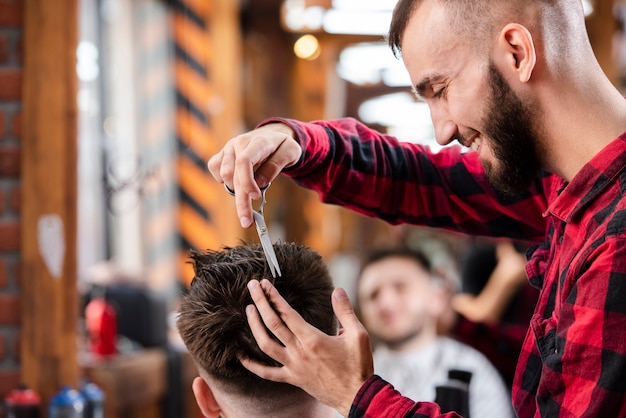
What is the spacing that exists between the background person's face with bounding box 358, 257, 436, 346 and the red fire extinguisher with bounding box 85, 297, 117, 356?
3.53 ft

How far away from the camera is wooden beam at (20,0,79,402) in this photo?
89.3 inches

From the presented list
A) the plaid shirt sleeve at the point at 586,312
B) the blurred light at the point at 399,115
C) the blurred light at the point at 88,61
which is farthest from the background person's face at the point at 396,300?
the blurred light at the point at 399,115

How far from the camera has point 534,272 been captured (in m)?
1.49

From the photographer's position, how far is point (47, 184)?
228 centimetres

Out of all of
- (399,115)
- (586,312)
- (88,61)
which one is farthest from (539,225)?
(399,115)

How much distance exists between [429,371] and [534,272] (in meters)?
1.53

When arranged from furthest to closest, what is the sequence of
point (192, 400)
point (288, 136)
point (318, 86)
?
point (318, 86), point (192, 400), point (288, 136)

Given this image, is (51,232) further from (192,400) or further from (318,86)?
(318,86)

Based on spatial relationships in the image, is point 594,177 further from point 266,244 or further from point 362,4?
point 362,4

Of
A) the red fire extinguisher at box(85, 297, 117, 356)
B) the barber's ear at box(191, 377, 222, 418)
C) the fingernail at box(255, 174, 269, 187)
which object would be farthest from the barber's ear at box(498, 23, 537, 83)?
the red fire extinguisher at box(85, 297, 117, 356)

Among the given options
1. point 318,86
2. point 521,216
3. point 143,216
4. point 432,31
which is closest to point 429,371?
point 521,216

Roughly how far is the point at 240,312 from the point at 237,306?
0.04 ft

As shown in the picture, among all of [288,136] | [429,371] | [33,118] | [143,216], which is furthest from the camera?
[143,216]

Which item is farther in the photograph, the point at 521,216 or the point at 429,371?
the point at 429,371
